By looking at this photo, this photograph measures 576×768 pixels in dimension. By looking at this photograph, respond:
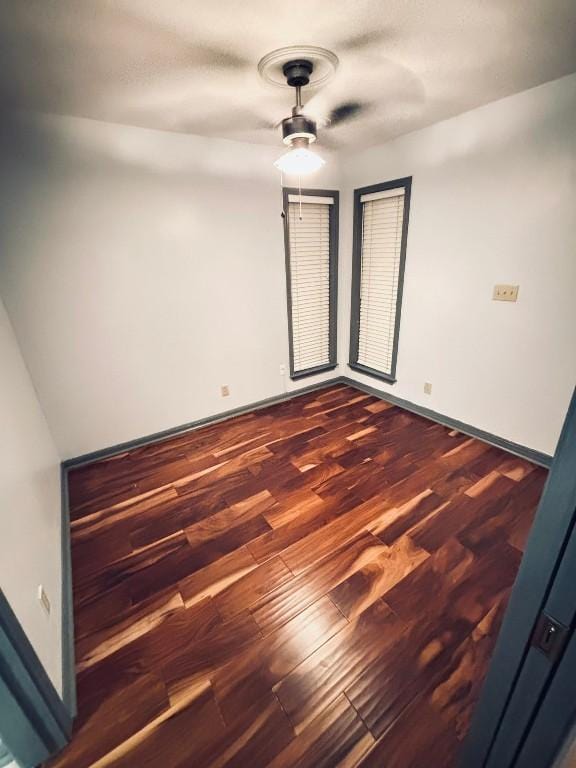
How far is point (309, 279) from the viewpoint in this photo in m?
3.33

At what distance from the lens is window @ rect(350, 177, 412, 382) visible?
286 cm

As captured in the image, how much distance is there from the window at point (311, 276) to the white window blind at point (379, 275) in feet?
1.08

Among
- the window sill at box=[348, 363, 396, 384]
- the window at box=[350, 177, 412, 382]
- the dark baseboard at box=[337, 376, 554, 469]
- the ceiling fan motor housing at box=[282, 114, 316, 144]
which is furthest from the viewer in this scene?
the window sill at box=[348, 363, 396, 384]

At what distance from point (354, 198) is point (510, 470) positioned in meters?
2.80

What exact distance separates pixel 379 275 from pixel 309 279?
724 mm

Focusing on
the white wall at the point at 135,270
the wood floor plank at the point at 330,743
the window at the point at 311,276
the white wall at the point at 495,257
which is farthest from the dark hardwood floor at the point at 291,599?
the window at the point at 311,276

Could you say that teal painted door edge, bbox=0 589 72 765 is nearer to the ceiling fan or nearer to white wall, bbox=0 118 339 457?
white wall, bbox=0 118 339 457

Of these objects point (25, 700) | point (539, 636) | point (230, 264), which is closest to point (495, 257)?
point (230, 264)

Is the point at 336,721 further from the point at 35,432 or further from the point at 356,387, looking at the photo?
the point at 356,387

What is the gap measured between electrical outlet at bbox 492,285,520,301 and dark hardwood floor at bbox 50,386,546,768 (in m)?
1.17

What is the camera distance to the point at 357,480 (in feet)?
7.38

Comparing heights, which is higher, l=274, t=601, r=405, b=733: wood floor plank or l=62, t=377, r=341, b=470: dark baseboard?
l=62, t=377, r=341, b=470: dark baseboard

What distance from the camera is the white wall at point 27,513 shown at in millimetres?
1041

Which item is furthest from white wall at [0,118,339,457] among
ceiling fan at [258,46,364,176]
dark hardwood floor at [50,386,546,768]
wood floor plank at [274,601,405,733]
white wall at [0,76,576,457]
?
wood floor plank at [274,601,405,733]
